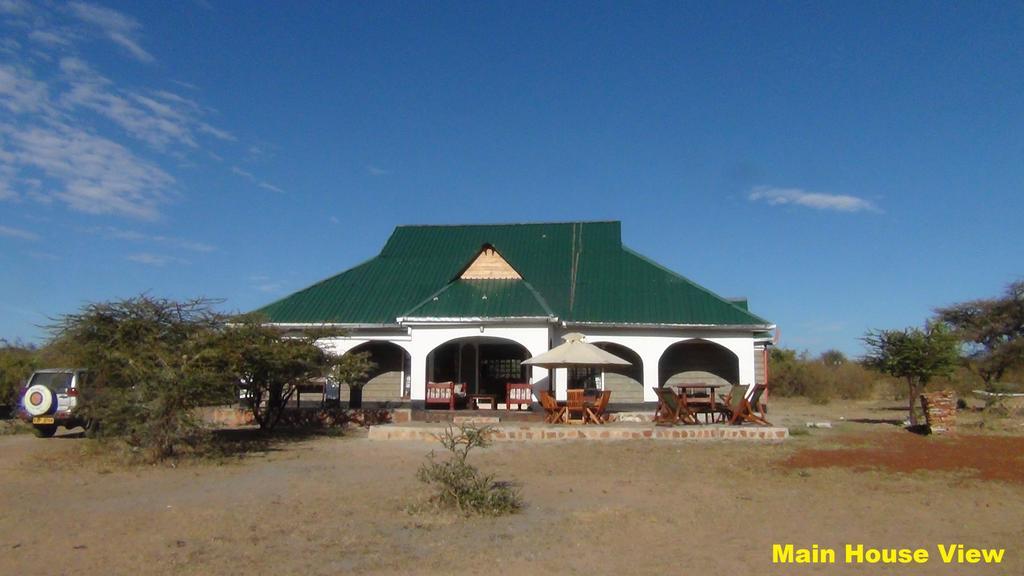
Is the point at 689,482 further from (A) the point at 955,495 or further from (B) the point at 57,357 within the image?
(B) the point at 57,357

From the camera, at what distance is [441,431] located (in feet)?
55.7

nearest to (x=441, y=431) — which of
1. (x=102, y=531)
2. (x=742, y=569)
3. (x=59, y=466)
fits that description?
(x=59, y=466)

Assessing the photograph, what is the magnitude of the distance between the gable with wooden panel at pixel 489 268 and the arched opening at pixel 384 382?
119 inches

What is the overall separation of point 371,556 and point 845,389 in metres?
40.1

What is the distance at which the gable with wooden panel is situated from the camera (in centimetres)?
2412

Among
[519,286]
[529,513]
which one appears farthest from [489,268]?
[529,513]

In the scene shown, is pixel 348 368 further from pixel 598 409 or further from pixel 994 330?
pixel 994 330

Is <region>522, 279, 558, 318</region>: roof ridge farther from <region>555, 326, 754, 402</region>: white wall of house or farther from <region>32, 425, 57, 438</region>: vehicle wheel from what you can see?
<region>32, 425, 57, 438</region>: vehicle wheel

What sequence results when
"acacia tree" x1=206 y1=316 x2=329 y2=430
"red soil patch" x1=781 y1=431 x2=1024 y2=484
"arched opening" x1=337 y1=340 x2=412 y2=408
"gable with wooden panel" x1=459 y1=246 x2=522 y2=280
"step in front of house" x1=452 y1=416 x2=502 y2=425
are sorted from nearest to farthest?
1. "red soil patch" x1=781 y1=431 x2=1024 y2=484
2. "acacia tree" x1=206 y1=316 x2=329 y2=430
3. "step in front of house" x1=452 y1=416 x2=502 y2=425
4. "arched opening" x1=337 y1=340 x2=412 y2=408
5. "gable with wooden panel" x1=459 y1=246 x2=522 y2=280

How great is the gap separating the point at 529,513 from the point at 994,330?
1472 inches

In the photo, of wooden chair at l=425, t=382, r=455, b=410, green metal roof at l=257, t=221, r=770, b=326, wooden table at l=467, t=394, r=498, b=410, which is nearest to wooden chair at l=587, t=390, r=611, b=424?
green metal roof at l=257, t=221, r=770, b=326

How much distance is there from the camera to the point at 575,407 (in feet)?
62.1

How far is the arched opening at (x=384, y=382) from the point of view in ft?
76.4

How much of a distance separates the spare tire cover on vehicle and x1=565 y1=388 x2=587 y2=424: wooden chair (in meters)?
11.5
